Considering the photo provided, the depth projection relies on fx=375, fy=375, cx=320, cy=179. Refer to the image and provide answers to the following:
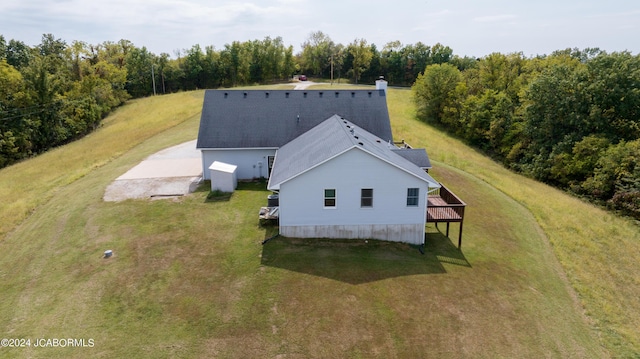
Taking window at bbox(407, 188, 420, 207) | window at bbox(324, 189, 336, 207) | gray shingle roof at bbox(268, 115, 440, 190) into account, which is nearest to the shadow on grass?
window at bbox(324, 189, 336, 207)

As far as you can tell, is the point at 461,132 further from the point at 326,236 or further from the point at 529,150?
the point at 326,236

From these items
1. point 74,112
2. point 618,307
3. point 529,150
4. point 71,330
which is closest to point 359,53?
point 529,150

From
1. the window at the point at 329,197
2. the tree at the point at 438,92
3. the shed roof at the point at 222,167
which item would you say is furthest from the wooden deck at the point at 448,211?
the tree at the point at 438,92

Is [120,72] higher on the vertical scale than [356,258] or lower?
higher

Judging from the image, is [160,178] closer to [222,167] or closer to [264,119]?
[222,167]

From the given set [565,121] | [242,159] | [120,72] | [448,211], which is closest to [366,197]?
[448,211]

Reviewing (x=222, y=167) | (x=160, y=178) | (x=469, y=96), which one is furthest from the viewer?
(x=469, y=96)
